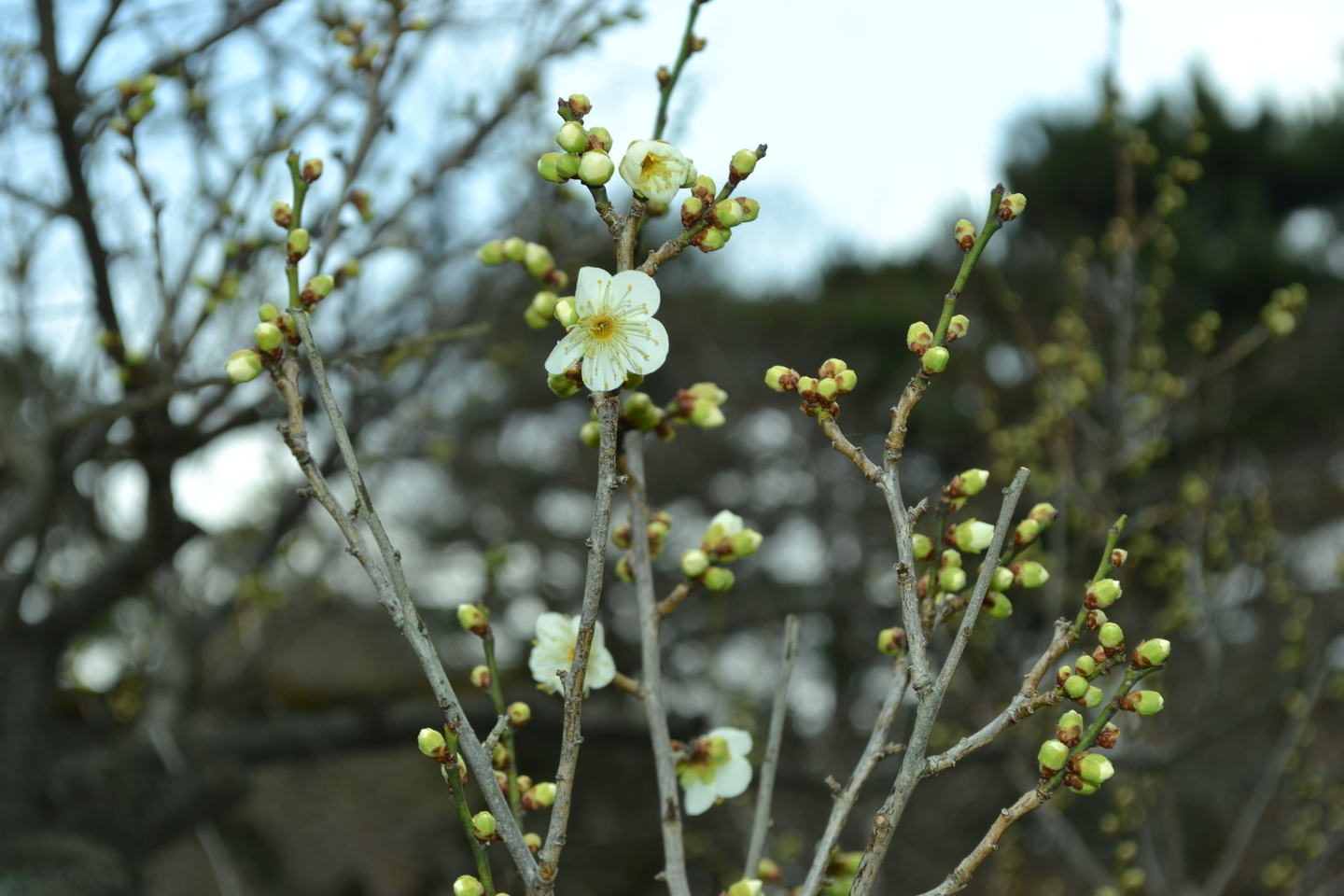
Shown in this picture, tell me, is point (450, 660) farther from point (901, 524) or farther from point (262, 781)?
point (901, 524)

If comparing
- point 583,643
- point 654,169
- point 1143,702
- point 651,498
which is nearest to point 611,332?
point 654,169

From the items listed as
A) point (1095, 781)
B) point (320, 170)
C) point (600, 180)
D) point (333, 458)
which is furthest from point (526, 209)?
point (1095, 781)

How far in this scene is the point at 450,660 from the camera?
888 centimetres

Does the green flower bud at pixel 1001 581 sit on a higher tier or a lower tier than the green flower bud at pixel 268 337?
lower

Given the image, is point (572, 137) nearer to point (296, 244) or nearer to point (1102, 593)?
point (296, 244)

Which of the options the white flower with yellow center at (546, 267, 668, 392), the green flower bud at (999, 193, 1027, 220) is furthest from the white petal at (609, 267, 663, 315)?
the green flower bud at (999, 193, 1027, 220)

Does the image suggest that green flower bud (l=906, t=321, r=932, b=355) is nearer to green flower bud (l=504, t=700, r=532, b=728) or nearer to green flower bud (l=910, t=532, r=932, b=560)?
green flower bud (l=910, t=532, r=932, b=560)

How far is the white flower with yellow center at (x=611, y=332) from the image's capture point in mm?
912

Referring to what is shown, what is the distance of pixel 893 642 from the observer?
1.17 m

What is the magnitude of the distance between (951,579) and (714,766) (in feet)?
1.28

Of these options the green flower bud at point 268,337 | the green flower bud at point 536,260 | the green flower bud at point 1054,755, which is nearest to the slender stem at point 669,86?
the green flower bud at point 536,260

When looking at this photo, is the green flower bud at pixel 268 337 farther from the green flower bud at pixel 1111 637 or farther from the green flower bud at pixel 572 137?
the green flower bud at pixel 1111 637

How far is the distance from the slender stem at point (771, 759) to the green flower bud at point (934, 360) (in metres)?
0.36

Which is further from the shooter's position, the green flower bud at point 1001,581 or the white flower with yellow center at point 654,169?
the green flower bud at point 1001,581
